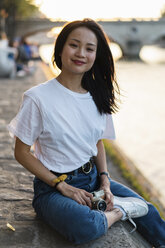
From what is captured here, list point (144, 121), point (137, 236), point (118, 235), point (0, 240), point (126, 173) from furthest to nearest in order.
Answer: point (144, 121) → point (126, 173) → point (137, 236) → point (118, 235) → point (0, 240)

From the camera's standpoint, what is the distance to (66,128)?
1.91m

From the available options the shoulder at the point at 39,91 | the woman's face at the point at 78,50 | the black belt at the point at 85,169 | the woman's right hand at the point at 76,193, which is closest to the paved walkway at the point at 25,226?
the woman's right hand at the point at 76,193

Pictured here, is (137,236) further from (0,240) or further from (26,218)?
(0,240)

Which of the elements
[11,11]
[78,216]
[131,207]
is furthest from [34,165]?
[11,11]

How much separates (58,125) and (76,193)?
35 cm

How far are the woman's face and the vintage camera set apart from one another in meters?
0.63

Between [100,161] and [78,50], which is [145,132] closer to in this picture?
[100,161]

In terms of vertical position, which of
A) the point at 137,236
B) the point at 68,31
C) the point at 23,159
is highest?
the point at 68,31

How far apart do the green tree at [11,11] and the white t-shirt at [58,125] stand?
28.8 metres

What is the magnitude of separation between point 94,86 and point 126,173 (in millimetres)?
1566

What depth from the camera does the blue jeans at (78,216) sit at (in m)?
1.77

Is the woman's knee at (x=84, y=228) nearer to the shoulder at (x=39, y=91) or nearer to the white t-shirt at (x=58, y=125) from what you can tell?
the white t-shirt at (x=58, y=125)

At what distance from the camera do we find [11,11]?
3053 centimetres

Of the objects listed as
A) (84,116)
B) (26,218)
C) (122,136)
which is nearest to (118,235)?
(26,218)
